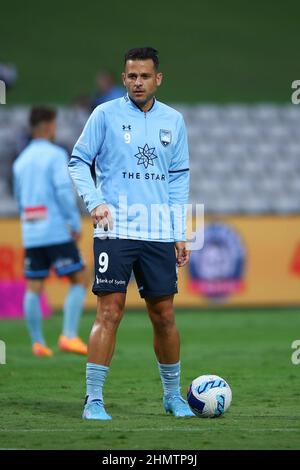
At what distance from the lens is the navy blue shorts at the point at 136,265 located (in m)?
7.61

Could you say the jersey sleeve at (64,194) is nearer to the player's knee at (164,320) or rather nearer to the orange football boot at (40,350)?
the orange football boot at (40,350)

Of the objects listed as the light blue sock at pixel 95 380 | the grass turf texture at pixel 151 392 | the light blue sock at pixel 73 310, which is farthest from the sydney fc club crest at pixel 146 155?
the light blue sock at pixel 73 310

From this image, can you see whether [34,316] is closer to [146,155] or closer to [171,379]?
[171,379]

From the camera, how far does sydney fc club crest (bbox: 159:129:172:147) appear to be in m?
7.81

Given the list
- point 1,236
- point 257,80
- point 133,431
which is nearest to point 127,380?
point 133,431

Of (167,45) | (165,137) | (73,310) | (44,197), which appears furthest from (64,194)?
(167,45)

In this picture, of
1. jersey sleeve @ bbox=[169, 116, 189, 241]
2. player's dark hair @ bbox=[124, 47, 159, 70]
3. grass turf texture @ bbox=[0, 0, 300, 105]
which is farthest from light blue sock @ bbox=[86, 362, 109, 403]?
grass turf texture @ bbox=[0, 0, 300, 105]

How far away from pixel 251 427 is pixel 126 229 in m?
1.54

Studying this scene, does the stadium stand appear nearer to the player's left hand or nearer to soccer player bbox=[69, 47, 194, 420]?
the player's left hand

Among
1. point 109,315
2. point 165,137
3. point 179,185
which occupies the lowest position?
point 109,315

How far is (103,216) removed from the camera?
7461mm

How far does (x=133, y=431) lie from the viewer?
23.1 ft

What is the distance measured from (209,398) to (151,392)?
152cm

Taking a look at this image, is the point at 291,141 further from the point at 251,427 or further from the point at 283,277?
the point at 251,427
